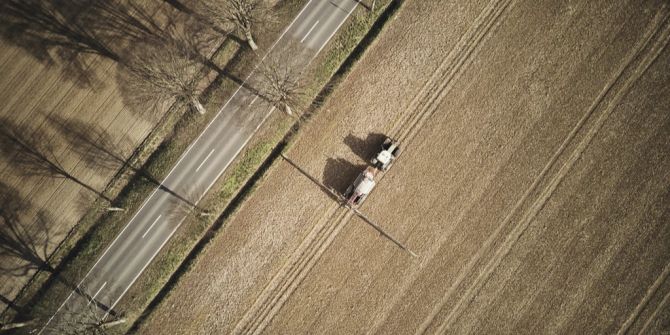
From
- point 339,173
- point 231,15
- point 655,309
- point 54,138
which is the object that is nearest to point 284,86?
point 231,15

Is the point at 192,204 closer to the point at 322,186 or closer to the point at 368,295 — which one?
the point at 322,186

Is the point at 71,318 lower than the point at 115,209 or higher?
lower

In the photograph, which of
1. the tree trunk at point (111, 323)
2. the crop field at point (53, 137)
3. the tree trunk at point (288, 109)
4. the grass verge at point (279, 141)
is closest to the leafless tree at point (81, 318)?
the tree trunk at point (111, 323)

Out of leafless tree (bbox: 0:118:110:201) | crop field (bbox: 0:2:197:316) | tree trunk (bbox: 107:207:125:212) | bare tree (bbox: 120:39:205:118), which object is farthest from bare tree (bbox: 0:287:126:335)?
bare tree (bbox: 120:39:205:118)

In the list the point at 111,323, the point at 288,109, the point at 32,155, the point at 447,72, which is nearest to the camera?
the point at 111,323

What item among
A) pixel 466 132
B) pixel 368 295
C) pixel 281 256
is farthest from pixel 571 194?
pixel 281 256

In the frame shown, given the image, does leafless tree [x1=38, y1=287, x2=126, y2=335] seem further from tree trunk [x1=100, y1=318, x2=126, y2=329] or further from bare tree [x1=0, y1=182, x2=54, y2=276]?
bare tree [x1=0, y1=182, x2=54, y2=276]

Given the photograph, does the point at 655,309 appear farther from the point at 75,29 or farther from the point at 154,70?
the point at 75,29

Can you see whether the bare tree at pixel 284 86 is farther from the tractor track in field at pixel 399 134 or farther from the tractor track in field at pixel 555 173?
the tractor track in field at pixel 555 173
